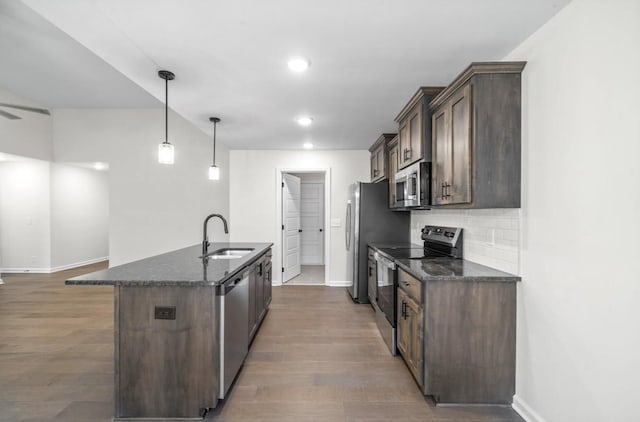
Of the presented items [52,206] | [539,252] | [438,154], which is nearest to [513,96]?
[438,154]

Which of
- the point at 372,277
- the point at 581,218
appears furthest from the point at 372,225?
the point at 581,218

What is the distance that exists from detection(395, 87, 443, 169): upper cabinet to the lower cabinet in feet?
6.27

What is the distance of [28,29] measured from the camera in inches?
108

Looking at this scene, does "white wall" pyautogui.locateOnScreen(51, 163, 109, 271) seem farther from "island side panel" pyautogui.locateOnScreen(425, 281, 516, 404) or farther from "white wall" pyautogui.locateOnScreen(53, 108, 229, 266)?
"island side panel" pyautogui.locateOnScreen(425, 281, 516, 404)

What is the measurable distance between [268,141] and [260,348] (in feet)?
10.2

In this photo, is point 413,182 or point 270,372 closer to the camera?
point 270,372

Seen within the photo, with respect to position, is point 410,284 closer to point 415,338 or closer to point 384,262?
point 415,338

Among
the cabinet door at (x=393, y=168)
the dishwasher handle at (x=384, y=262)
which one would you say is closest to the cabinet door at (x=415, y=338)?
the dishwasher handle at (x=384, y=262)

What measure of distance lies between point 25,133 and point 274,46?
568 centimetres

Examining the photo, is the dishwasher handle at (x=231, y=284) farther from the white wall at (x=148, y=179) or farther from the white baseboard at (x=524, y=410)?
the white wall at (x=148, y=179)

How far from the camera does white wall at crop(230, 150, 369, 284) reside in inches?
206

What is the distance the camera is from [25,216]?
18.8 feet

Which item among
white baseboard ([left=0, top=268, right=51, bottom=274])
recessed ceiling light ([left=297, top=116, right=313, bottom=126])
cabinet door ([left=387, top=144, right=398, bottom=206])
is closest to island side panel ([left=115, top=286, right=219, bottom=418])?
recessed ceiling light ([left=297, top=116, right=313, bottom=126])

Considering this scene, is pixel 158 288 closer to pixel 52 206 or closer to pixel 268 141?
pixel 268 141
